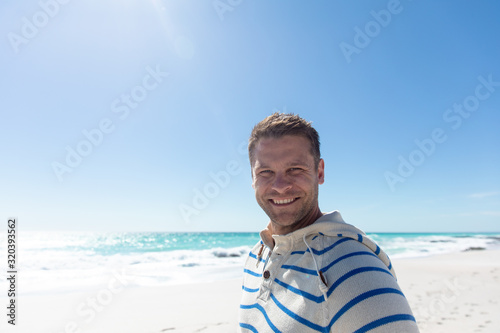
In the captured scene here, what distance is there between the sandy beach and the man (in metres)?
4.56

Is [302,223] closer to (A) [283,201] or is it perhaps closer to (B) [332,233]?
(A) [283,201]

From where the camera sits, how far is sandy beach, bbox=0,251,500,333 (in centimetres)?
549

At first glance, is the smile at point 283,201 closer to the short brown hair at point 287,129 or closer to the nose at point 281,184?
the nose at point 281,184

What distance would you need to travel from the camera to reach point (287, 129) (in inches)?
67.0

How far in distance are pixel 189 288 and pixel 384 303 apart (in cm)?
884

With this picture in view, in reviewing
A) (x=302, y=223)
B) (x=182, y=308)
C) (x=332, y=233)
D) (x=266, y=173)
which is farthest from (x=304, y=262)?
(x=182, y=308)

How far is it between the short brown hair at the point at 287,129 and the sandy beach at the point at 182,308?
4.83m

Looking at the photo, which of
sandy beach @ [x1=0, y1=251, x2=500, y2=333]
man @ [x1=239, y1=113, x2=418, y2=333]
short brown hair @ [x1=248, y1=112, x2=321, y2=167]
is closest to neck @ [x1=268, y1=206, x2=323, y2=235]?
man @ [x1=239, y1=113, x2=418, y2=333]

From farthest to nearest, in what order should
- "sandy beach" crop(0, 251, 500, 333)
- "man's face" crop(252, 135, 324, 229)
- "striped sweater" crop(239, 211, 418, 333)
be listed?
"sandy beach" crop(0, 251, 500, 333) < "man's face" crop(252, 135, 324, 229) < "striped sweater" crop(239, 211, 418, 333)

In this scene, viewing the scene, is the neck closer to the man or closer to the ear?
the man

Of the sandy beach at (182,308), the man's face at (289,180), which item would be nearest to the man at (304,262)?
the man's face at (289,180)

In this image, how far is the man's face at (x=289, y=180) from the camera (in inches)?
65.7

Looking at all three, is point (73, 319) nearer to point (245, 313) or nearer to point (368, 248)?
point (245, 313)

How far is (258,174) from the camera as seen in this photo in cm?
184
